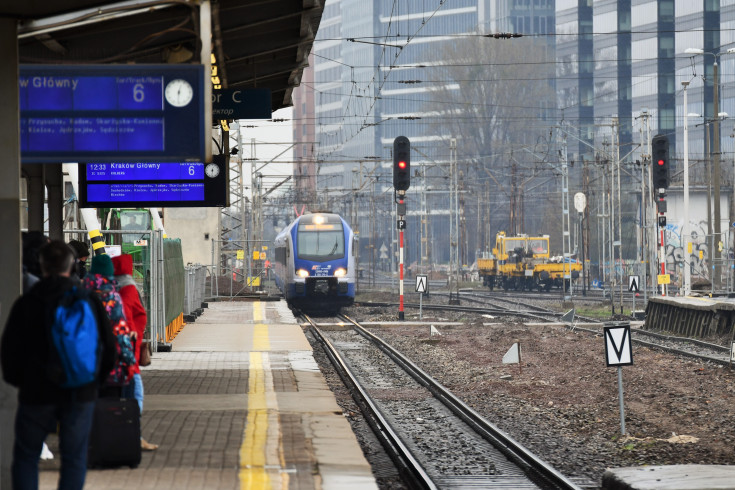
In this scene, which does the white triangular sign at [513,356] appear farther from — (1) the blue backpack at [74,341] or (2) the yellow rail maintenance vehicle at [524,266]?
(2) the yellow rail maintenance vehicle at [524,266]

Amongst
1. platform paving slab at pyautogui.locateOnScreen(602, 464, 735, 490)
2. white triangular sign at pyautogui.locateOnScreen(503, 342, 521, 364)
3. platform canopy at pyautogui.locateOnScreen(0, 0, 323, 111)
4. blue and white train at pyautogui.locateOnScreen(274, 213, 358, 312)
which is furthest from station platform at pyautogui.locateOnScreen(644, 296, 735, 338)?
platform paving slab at pyautogui.locateOnScreen(602, 464, 735, 490)

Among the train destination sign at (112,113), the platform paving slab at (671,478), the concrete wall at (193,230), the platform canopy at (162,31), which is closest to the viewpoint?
the platform canopy at (162,31)

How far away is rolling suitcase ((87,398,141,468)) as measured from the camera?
8281 millimetres

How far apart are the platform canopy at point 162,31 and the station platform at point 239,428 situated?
312 cm

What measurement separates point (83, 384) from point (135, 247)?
13923mm

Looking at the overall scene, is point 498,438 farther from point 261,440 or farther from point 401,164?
point 401,164

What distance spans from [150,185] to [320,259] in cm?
2207

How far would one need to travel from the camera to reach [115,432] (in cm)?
838

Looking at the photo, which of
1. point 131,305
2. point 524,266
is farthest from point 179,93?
point 524,266

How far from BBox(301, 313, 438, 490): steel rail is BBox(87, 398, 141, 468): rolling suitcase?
8.66 feet

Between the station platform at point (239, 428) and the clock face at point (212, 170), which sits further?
the clock face at point (212, 170)

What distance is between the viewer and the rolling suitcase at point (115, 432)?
27.2ft

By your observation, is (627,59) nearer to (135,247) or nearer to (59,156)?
(135,247)

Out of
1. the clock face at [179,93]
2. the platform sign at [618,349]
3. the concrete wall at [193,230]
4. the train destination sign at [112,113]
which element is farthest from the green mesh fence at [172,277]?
the concrete wall at [193,230]
